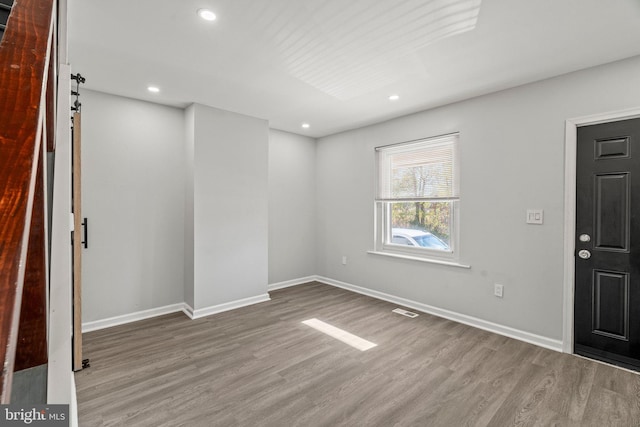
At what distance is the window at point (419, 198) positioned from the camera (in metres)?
3.65

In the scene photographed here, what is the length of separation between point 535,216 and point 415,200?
4.41ft

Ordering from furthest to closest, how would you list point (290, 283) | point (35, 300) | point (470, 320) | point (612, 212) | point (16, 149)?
1. point (290, 283)
2. point (470, 320)
3. point (612, 212)
4. point (35, 300)
5. point (16, 149)

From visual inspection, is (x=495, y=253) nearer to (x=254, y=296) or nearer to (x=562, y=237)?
(x=562, y=237)

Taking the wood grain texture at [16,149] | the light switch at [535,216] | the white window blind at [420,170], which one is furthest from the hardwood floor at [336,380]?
the wood grain texture at [16,149]

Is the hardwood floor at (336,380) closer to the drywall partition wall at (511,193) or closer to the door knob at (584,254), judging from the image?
the drywall partition wall at (511,193)

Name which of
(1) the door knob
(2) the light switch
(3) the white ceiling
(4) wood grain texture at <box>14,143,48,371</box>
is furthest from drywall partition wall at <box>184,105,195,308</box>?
(1) the door knob

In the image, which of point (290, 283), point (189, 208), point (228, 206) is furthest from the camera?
point (290, 283)

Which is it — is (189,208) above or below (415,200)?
below

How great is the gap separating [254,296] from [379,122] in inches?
117

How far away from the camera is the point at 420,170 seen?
3.98 m

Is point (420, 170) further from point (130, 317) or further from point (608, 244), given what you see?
point (130, 317)

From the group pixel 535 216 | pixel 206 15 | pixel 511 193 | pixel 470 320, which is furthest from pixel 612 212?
pixel 206 15

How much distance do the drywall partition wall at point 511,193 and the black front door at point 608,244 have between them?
0.15 metres

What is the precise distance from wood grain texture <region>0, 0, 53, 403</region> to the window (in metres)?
3.66
